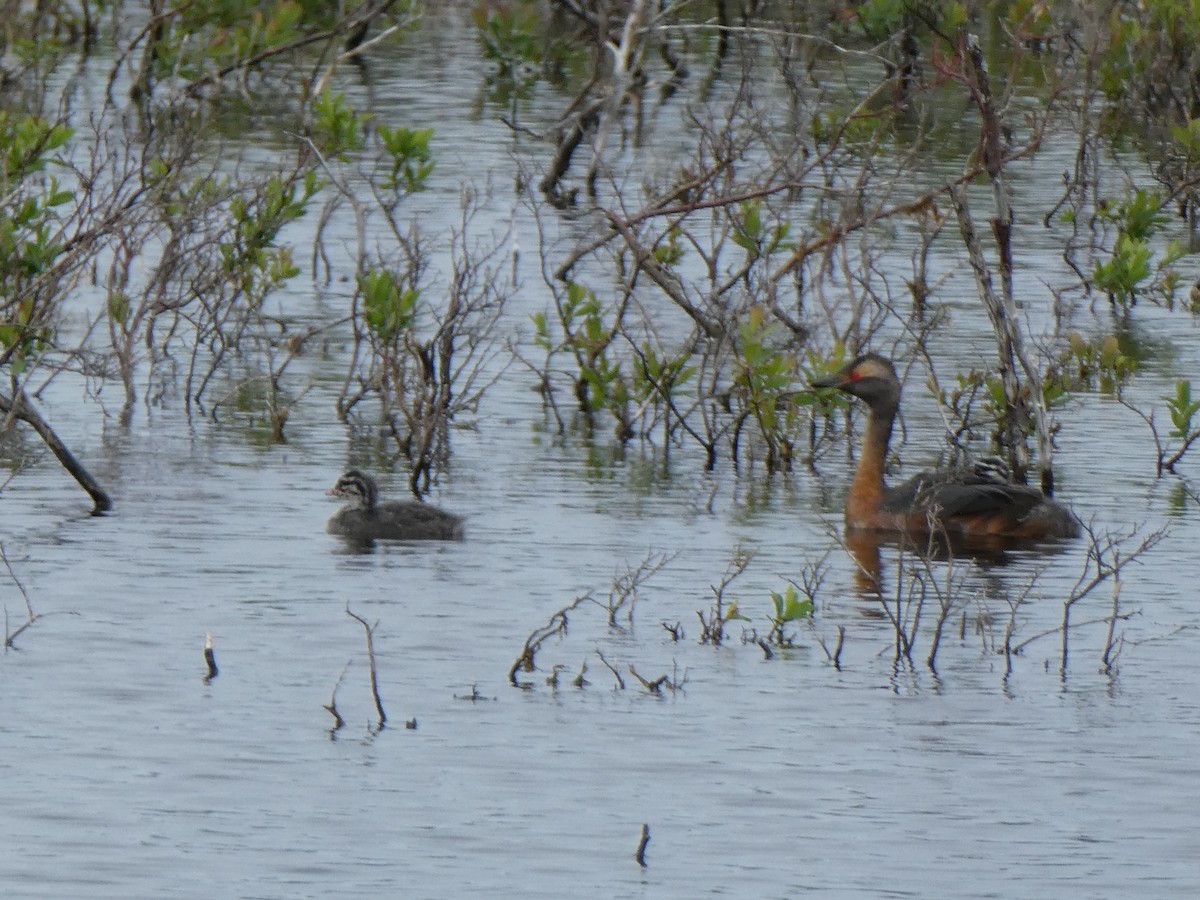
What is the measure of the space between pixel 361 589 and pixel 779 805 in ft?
10.9

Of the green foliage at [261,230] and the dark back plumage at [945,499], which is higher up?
the green foliage at [261,230]

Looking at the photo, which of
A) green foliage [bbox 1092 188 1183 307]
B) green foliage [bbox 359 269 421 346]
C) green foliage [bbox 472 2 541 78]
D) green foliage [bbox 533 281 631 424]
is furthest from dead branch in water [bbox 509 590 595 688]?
green foliage [bbox 472 2 541 78]

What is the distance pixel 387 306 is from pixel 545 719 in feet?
17.5

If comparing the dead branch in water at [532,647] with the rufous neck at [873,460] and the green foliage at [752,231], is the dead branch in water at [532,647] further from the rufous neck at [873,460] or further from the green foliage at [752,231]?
the green foliage at [752,231]

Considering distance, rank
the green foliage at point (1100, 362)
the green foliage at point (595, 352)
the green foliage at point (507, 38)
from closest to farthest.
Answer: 1. the green foliage at point (595, 352)
2. the green foliage at point (1100, 362)
3. the green foliage at point (507, 38)

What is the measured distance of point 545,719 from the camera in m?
8.91

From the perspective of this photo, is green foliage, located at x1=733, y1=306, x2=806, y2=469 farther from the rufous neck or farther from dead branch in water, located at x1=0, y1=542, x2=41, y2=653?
dead branch in water, located at x1=0, y1=542, x2=41, y2=653

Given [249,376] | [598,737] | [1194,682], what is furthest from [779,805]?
[249,376]

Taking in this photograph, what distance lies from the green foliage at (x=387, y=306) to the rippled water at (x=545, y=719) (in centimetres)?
119

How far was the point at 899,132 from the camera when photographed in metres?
27.3

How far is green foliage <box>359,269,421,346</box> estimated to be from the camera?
1378 cm

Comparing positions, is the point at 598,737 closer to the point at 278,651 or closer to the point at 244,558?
the point at 278,651

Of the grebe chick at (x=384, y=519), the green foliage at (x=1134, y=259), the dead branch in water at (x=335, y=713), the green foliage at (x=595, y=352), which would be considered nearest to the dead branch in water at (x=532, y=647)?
the dead branch in water at (x=335, y=713)

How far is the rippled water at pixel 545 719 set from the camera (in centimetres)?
746
